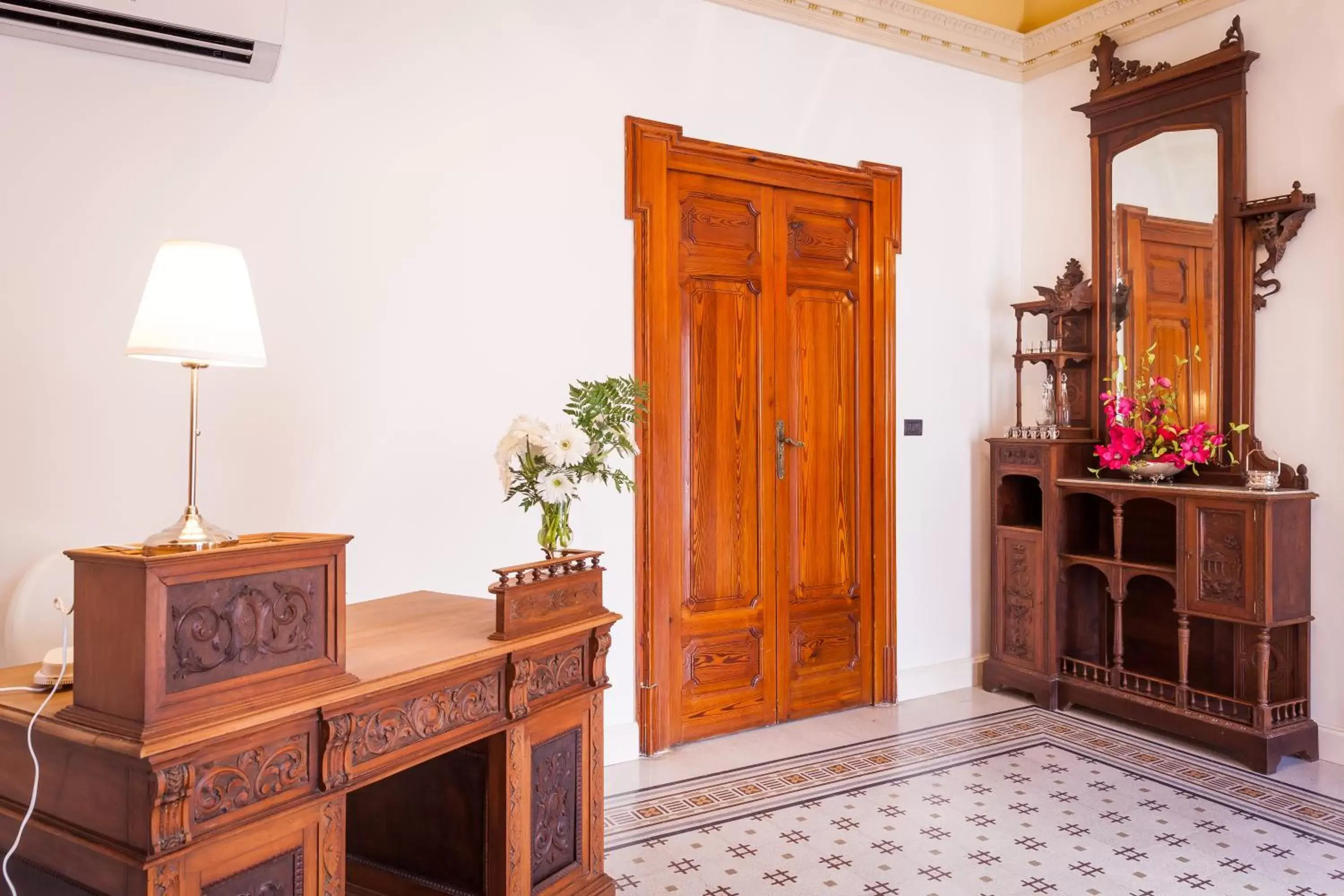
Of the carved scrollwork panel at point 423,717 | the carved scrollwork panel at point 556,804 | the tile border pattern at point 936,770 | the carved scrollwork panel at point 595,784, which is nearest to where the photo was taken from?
the carved scrollwork panel at point 423,717

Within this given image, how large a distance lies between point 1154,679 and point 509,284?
3.22 metres

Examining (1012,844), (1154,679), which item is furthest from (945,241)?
(1012,844)

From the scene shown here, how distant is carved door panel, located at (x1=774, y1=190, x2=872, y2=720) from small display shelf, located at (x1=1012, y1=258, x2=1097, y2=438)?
34.4 inches

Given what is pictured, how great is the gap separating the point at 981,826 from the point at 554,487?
1.96 metres

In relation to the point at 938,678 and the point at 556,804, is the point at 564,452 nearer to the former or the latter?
the point at 556,804

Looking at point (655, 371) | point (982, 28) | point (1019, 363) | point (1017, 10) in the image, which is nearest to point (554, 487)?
point (655, 371)

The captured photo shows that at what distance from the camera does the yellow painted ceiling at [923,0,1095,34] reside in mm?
4777

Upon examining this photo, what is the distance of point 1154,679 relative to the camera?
4.03m

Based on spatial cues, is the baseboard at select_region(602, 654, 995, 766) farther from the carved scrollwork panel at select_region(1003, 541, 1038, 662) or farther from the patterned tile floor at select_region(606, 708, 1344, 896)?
the patterned tile floor at select_region(606, 708, 1344, 896)

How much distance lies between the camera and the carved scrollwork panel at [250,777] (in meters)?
1.54

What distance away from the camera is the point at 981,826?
3127mm

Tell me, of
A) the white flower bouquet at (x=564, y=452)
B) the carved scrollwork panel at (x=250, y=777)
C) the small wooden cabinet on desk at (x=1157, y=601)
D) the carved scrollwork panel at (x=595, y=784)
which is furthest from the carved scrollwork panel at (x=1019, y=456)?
the carved scrollwork panel at (x=250, y=777)

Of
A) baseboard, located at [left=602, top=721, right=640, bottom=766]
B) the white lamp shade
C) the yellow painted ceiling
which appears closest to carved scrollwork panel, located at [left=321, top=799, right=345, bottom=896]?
the white lamp shade

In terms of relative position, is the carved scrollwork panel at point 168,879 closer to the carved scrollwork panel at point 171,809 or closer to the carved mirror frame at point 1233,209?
the carved scrollwork panel at point 171,809
